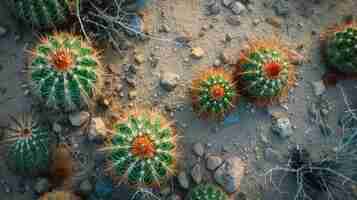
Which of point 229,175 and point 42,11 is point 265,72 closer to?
point 229,175

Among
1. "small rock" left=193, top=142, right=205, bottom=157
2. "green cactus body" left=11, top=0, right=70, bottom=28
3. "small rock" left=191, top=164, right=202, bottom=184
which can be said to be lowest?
"small rock" left=191, top=164, right=202, bottom=184

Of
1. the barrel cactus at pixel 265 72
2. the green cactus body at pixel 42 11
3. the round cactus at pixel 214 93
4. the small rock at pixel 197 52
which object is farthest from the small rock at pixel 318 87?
the green cactus body at pixel 42 11

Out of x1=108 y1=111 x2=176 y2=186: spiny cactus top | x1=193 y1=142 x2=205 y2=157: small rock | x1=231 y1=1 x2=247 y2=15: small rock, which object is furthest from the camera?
x1=231 y1=1 x2=247 y2=15: small rock

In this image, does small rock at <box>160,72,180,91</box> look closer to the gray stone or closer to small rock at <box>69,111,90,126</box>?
small rock at <box>69,111,90,126</box>

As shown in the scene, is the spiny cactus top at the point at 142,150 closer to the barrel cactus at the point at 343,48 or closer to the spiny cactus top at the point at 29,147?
the spiny cactus top at the point at 29,147

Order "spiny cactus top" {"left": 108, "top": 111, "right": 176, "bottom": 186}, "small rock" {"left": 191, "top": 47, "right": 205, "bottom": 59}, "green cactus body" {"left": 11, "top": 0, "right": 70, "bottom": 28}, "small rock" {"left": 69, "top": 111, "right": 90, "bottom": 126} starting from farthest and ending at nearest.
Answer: "small rock" {"left": 191, "top": 47, "right": 205, "bottom": 59}, "small rock" {"left": 69, "top": 111, "right": 90, "bottom": 126}, "green cactus body" {"left": 11, "top": 0, "right": 70, "bottom": 28}, "spiny cactus top" {"left": 108, "top": 111, "right": 176, "bottom": 186}

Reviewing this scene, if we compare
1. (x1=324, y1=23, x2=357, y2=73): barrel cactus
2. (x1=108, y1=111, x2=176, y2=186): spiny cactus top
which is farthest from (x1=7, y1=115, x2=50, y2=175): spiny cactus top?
(x1=324, y1=23, x2=357, y2=73): barrel cactus

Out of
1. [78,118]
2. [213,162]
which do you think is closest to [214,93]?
[213,162]
